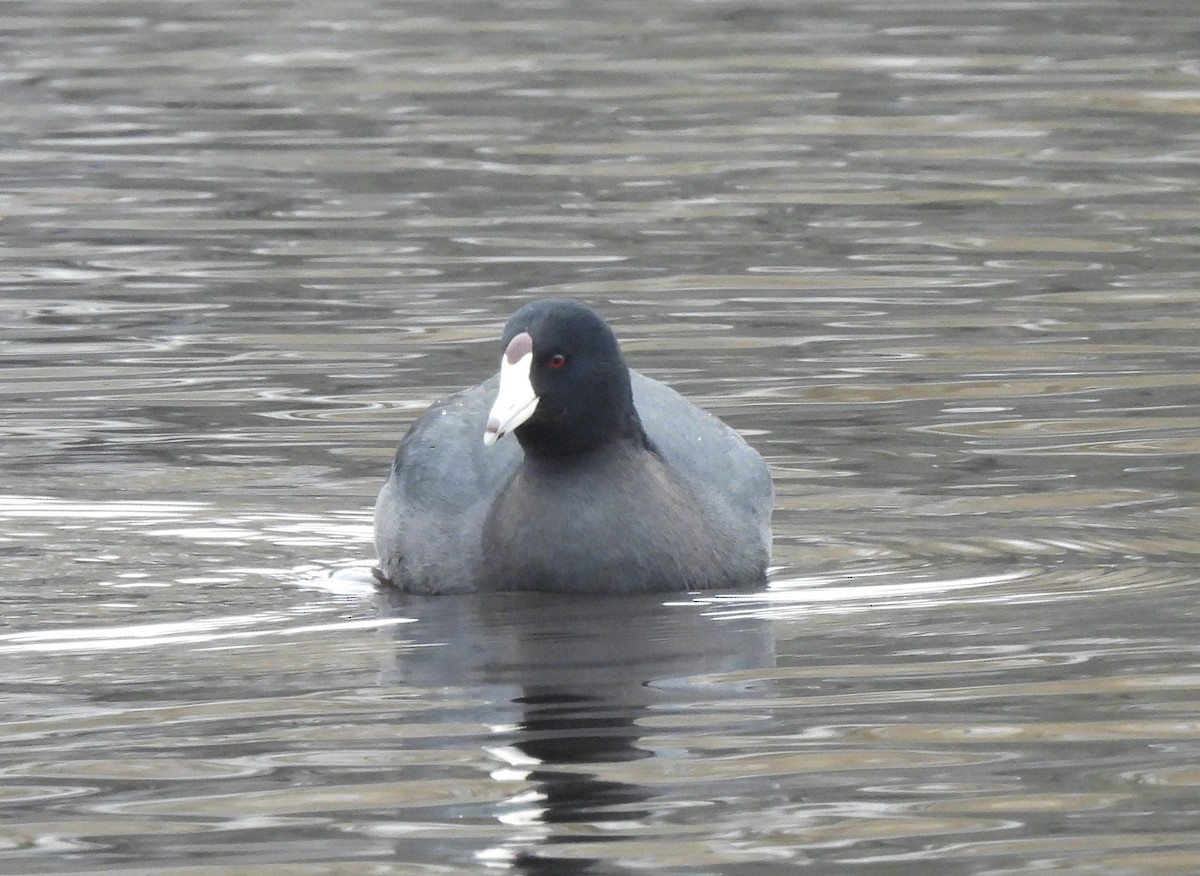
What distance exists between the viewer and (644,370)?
35.6 feet

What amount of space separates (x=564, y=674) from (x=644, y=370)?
3.87 metres

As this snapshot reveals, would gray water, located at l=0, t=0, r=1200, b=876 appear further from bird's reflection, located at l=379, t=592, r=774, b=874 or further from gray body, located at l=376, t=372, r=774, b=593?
gray body, located at l=376, t=372, r=774, b=593

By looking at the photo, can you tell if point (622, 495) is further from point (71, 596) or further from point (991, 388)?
point (991, 388)

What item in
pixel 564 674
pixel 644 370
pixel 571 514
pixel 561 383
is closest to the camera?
pixel 564 674

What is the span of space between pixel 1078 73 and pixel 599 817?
1243 centimetres

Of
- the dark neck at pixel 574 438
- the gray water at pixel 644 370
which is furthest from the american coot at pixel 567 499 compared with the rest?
the gray water at pixel 644 370

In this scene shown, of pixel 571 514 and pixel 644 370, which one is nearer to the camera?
pixel 571 514

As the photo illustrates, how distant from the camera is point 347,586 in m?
8.26

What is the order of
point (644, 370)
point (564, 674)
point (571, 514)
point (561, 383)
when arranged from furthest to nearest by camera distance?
point (644, 370), point (571, 514), point (561, 383), point (564, 674)

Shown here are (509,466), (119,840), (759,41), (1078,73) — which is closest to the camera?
(119,840)

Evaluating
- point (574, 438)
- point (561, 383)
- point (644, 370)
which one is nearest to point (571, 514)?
point (574, 438)

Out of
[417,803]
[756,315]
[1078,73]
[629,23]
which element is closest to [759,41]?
[629,23]

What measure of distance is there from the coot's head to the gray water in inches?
20.9

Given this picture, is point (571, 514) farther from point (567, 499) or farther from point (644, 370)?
point (644, 370)
